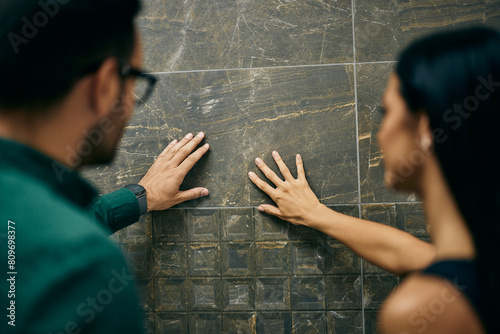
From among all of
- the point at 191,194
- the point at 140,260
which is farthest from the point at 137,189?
the point at 140,260

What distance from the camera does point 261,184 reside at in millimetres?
1273

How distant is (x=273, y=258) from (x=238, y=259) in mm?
125

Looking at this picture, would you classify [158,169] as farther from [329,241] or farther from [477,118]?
[477,118]

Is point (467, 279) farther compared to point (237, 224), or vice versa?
point (237, 224)

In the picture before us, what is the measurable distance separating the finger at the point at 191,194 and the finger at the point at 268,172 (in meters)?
0.21

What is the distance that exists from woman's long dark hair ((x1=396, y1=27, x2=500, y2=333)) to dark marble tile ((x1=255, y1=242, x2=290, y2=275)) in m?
0.80

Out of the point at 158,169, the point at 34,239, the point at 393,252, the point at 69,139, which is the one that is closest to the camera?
the point at 34,239

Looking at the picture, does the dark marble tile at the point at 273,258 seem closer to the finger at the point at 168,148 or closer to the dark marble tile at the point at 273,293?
the dark marble tile at the point at 273,293

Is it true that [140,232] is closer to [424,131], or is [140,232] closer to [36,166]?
[36,166]

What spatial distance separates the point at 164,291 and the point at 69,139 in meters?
0.94

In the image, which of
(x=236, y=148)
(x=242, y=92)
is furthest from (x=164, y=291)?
(x=242, y=92)

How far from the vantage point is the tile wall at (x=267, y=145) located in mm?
1279

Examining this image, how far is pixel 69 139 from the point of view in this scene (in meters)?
0.53

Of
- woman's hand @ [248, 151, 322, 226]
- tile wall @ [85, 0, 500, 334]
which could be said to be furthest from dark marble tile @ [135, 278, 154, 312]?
woman's hand @ [248, 151, 322, 226]
